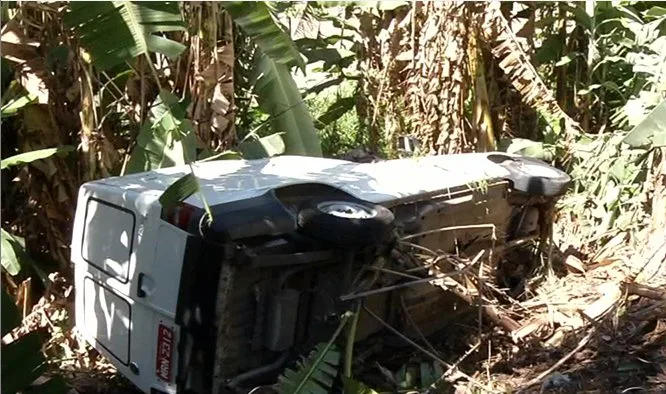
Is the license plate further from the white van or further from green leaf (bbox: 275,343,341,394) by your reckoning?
green leaf (bbox: 275,343,341,394)

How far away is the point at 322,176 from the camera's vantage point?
432cm

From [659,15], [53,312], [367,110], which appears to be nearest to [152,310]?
[53,312]

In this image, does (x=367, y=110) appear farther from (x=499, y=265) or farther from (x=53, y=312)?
(x=53, y=312)

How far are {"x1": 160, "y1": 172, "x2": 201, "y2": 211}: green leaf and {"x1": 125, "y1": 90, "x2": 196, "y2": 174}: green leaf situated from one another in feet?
4.25

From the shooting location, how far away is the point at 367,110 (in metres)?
7.09

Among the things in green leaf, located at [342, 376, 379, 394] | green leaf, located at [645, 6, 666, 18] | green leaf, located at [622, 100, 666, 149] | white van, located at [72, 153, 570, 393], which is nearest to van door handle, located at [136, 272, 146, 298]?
white van, located at [72, 153, 570, 393]

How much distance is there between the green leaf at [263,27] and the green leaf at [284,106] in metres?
0.69

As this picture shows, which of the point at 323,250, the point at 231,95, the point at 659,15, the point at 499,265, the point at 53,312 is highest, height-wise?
the point at 659,15

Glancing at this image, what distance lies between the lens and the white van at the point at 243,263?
3477 mm

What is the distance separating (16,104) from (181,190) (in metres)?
1.91

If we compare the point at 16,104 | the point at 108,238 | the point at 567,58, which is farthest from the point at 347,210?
the point at 567,58

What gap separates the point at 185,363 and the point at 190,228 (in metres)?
0.57

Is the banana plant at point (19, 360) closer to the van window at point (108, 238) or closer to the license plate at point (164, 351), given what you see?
the license plate at point (164, 351)

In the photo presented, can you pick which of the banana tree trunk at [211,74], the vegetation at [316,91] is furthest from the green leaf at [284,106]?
the banana tree trunk at [211,74]
